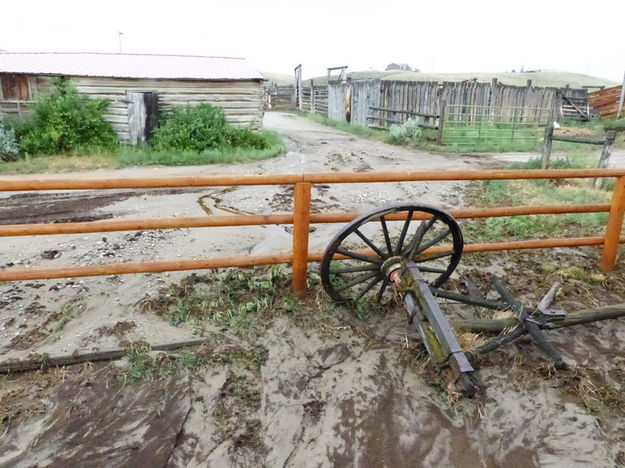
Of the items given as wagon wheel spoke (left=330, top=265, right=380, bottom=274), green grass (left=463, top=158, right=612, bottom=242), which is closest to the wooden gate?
green grass (left=463, top=158, right=612, bottom=242)

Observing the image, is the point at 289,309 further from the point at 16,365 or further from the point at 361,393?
the point at 16,365

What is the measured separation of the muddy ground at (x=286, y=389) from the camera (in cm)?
273

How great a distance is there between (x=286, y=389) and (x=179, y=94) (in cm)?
1351

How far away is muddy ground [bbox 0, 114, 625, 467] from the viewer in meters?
2.73

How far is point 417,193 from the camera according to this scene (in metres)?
8.50

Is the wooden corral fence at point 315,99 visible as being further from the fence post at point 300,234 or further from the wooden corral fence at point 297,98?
the fence post at point 300,234

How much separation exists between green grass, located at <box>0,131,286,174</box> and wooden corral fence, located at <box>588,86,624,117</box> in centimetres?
1872

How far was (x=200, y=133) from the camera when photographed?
14078 millimetres

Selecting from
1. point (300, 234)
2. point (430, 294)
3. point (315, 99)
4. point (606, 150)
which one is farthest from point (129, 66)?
point (315, 99)

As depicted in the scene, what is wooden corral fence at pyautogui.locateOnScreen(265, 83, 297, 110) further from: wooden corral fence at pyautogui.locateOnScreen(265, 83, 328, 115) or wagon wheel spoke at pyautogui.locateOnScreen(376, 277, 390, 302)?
wagon wheel spoke at pyautogui.locateOnScreen(376, 277, 390, 302)

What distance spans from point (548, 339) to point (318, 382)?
1.95 meters

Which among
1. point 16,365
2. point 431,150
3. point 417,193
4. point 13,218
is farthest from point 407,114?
point 16,365

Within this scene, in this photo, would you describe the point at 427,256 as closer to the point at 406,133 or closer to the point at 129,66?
the point at 406,133

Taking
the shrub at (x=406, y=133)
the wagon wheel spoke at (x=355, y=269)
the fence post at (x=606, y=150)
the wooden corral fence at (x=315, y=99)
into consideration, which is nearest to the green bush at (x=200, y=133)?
the shrub at (x=406, y=133)
